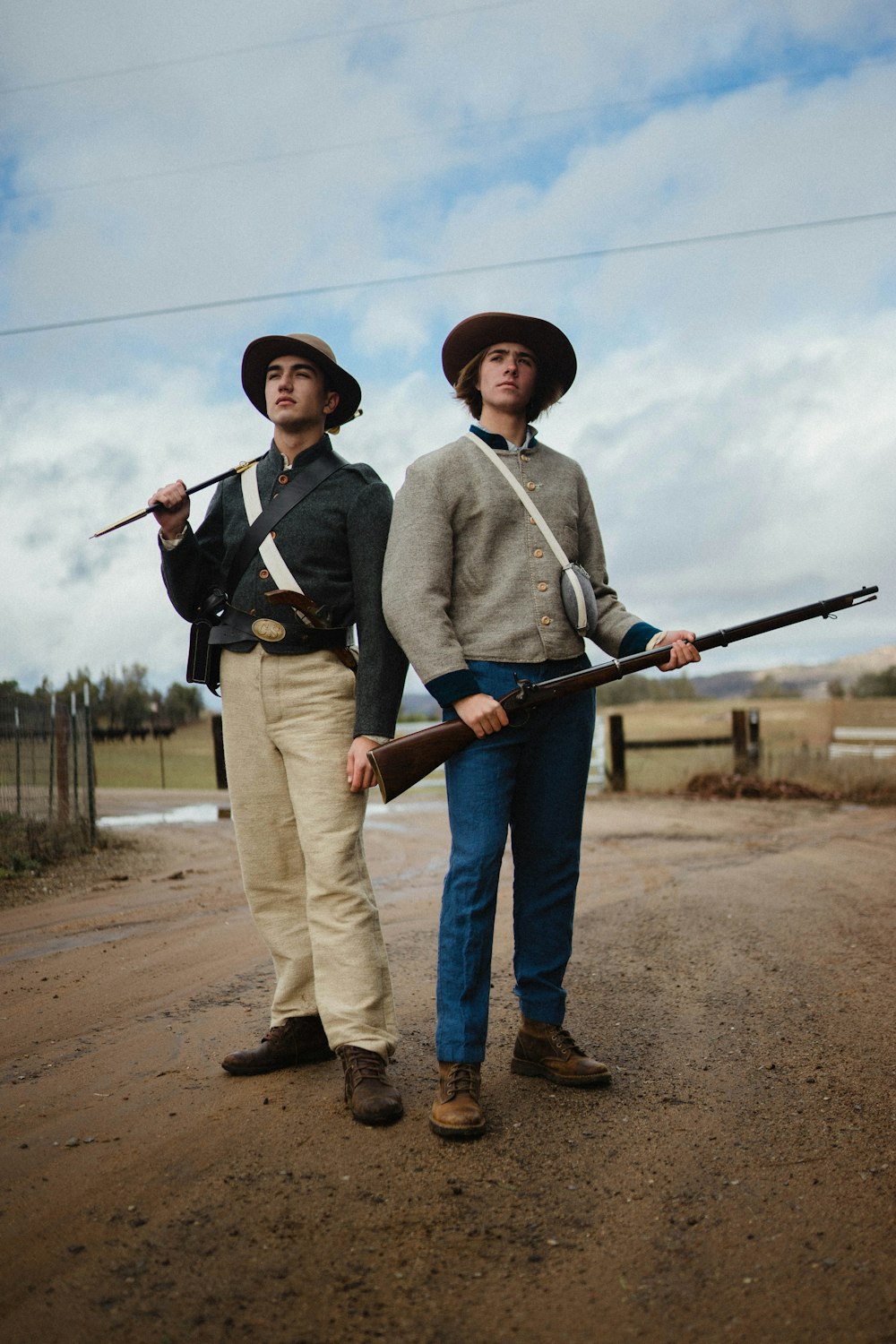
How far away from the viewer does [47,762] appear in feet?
32.2

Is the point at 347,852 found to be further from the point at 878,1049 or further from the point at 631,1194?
the point at 878,1049

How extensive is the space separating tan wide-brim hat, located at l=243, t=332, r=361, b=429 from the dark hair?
0.39m

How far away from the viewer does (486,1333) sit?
206cm

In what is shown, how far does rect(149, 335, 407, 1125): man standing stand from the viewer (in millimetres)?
3449

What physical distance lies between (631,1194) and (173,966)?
9.91 feet

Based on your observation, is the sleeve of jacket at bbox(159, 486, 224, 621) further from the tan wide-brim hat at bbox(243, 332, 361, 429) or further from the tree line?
the tree line

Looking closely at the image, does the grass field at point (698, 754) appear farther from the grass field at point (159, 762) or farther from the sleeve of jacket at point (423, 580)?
the sleeve of jacket at point (423, 580)

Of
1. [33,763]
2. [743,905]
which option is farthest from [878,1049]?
[33,763]

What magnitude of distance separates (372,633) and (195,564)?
0.67 m

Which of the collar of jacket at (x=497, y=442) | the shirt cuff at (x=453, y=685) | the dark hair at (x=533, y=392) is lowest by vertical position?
the shirt cuff at (x=453, y=685)

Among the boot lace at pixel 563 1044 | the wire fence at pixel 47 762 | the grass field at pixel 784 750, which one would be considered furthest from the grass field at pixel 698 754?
the boot lace at pixel 563 1044

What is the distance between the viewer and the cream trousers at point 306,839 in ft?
11.2

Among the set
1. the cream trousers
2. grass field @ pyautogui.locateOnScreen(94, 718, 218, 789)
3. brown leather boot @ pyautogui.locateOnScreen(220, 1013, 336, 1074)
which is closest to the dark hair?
the cream trousers

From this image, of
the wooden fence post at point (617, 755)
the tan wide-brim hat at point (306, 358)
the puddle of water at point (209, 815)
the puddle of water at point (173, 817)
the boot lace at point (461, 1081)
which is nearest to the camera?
the boot lace at point (461, 1081)
